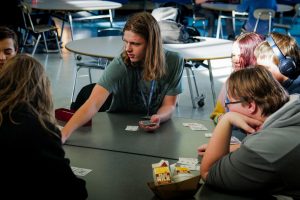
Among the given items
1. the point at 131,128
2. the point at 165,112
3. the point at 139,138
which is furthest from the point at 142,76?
the point at 139,138

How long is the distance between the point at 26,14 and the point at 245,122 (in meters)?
5.83

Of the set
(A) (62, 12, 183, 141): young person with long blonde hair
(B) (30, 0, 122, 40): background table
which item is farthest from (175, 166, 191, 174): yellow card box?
(B) (30, 0, 122, 40): background table

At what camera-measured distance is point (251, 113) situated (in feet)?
6.03

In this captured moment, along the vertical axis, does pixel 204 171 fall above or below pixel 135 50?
below

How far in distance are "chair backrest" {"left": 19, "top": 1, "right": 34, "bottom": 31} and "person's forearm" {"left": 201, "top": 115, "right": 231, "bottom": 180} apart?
5393 mm

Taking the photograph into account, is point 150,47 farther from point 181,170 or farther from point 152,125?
point 181,170

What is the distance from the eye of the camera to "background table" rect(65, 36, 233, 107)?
4.08 metres

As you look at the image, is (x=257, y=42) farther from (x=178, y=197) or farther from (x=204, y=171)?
(x=178, y=197)

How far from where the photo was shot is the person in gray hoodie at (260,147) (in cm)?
161

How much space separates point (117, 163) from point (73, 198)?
1.36 ft

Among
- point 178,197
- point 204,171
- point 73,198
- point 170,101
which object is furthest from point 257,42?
point 73,198

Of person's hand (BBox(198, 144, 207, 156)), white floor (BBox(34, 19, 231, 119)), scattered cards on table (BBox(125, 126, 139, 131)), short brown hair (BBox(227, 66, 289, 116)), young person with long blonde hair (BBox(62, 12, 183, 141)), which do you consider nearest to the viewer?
short brown hair (BBox(227, 66, 289, 116))

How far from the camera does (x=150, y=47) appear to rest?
267cm

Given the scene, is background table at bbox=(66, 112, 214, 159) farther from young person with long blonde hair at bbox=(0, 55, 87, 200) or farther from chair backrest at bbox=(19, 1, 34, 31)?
chair backrest at bbox=(19, 1, 34, 31)
